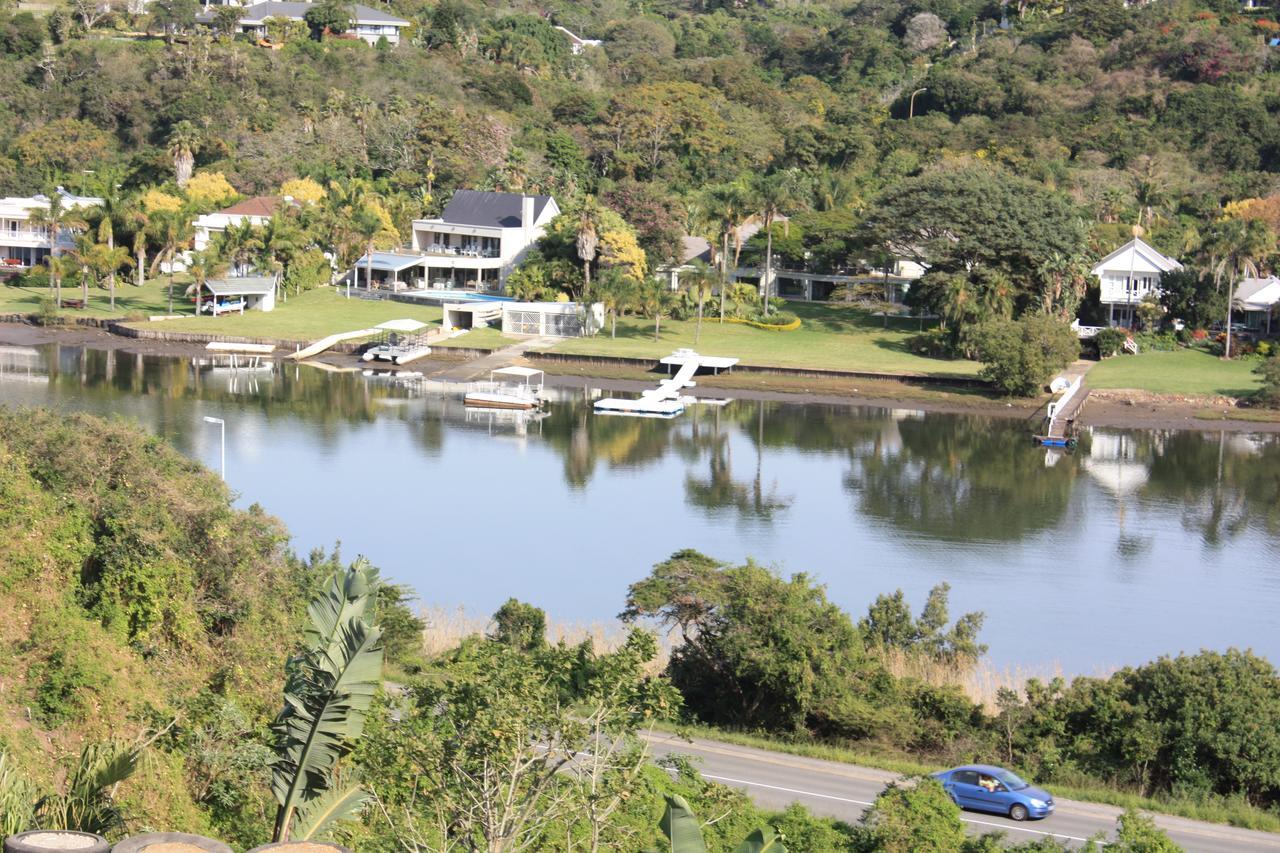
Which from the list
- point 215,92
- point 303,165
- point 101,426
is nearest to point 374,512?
point 101,426

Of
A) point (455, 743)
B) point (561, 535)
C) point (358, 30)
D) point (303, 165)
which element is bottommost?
point (561, 535)

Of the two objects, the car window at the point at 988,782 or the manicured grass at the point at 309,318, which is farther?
the manicured grass at the point at 309,318

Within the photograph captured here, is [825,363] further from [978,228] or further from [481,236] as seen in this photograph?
[481,236]

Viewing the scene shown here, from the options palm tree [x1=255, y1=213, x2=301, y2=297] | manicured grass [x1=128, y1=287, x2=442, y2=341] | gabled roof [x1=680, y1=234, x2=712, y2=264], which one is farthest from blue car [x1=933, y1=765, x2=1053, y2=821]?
gabled roof [x1=680, y1=234, x2=712, y2=264]

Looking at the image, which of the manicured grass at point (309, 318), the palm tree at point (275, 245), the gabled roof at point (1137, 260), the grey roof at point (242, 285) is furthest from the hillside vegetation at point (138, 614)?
the gabled roof at point (1137, 260)

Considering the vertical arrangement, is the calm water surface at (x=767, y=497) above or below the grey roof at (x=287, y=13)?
below

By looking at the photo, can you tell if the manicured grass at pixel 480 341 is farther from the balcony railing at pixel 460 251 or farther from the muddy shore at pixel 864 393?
the balcony railing at pixel 460 251

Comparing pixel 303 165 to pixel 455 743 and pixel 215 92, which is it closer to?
pixel 215 92
